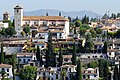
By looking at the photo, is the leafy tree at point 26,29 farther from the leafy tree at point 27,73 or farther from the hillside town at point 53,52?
the leafy tree at point 27,73

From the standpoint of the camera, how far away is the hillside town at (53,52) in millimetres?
35188

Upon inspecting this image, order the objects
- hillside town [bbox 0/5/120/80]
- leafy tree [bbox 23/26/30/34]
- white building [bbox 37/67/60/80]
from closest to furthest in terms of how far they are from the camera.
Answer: hillside town [bbox 0/5/120/80], white building [bbox 37/67/60/80], leafy tree [bbox 23/26/30/34]

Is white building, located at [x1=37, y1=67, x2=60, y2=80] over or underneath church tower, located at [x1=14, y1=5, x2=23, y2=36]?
underneath

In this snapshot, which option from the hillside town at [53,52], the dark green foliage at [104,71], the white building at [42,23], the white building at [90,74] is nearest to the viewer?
the dark green foliage at [104,71]

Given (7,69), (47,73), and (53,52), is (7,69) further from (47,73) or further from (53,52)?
(53,52)

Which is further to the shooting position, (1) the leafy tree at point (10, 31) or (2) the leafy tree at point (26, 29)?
(2) the leafy tree at point (26, 29)

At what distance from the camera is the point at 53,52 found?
3941 cm

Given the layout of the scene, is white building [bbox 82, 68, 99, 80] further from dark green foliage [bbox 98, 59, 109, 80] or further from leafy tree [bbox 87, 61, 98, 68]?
leafy tree [bbox 87, 61, 98, 68]

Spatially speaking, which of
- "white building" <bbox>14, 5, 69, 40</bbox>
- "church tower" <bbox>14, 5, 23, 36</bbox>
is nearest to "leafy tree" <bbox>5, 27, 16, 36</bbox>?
"white building" <bbox>14, 5, 69, 40</bbox>

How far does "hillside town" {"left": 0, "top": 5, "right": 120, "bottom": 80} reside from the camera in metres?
35.2

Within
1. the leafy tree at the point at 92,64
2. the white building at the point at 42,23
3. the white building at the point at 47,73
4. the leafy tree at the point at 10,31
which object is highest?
the white building at the point at 42,23

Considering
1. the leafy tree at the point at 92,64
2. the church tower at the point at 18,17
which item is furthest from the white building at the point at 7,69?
the church tower at the point at 18,17

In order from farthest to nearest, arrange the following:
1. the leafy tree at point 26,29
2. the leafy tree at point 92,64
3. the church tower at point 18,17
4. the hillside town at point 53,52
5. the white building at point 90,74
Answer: the church tower at point 18,17, the leafy tree at point 26,29, the leafy tree at point 92,64, the hillside town at point 53,52, the white building at point 90,74

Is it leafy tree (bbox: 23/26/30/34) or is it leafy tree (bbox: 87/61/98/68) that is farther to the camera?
leafy tree (bbox: 23/26/30/34)
